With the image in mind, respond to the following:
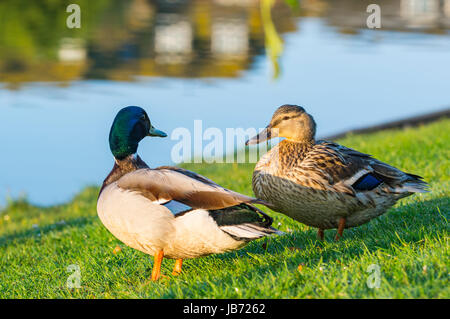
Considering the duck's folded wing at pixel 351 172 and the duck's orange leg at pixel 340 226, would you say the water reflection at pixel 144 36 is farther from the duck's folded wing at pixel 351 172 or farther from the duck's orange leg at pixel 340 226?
the duck's orange leg at pixel 340 226

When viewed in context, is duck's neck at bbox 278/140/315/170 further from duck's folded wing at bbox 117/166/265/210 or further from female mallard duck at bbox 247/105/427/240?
duck's folded wing at bbox 117/166/265/210

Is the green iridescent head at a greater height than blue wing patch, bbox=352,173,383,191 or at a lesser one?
greater

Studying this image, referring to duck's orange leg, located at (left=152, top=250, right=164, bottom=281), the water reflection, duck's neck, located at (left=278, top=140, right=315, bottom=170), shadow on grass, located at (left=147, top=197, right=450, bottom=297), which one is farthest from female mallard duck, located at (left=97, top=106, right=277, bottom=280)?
the water reflection

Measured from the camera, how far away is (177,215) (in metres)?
4.33

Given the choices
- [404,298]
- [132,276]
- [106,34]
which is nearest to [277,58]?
[404,298]

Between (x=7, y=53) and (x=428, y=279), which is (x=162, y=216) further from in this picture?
(x=7, y=53)

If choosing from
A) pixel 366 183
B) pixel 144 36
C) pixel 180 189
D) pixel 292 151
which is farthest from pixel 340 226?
pixel 144 36

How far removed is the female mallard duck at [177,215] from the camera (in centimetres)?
425

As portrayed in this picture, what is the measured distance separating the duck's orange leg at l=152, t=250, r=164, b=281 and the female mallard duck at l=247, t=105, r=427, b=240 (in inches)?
44.0

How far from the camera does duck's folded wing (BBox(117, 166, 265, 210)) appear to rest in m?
4.24

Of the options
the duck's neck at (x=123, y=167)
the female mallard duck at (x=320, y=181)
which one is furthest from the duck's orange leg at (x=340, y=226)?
the duck's neck at (x=123, y=167)

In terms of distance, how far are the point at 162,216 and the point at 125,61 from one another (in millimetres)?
22882

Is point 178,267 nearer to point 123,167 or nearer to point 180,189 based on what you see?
point 180,189
